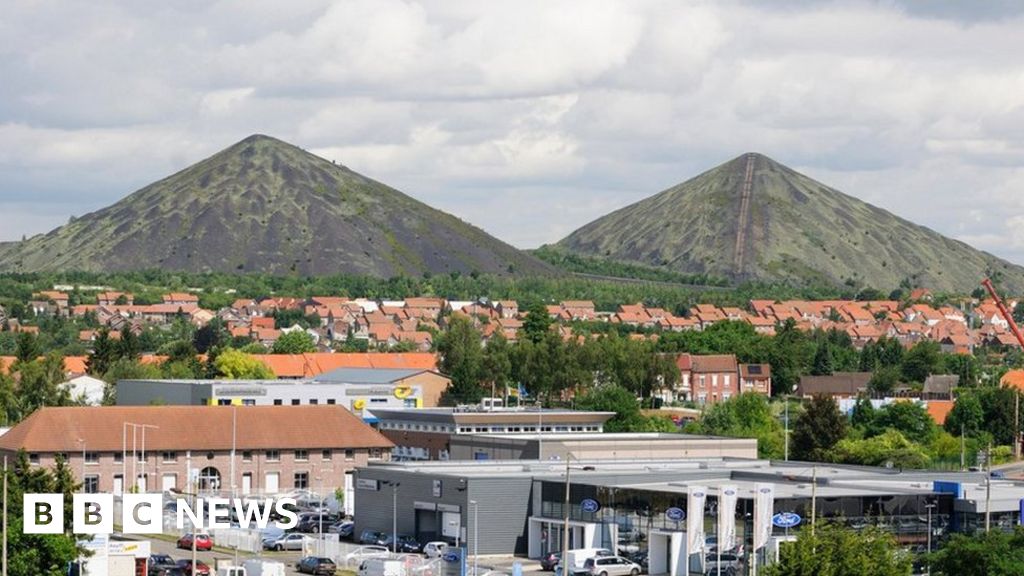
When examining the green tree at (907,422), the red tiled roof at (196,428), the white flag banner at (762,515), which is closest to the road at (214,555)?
the white flag banner at (762,515)

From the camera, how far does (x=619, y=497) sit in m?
57.5

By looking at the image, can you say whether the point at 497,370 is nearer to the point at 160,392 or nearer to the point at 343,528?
the point at 160,392

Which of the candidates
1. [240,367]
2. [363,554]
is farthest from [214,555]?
[240,367]

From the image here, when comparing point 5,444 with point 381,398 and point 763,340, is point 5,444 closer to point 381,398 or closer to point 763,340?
point 381,398

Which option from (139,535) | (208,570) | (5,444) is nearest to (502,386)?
(5,444)

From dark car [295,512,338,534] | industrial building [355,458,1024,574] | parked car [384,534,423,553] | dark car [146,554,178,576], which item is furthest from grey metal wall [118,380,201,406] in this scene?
dark car [146,554,178,576]

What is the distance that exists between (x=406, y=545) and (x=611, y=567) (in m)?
9.12

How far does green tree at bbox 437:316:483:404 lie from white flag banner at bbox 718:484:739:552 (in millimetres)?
56627

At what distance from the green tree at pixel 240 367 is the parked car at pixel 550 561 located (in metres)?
63.9

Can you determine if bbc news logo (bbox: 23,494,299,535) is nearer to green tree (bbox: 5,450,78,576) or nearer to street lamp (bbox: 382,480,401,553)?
green tree (bbox: 5,450,78,576)

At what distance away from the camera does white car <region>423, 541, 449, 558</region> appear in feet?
189

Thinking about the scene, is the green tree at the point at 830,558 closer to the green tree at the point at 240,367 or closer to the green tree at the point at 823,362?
the green tree at the point at 240,367

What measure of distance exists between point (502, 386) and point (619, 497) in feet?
181

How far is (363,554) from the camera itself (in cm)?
5634
